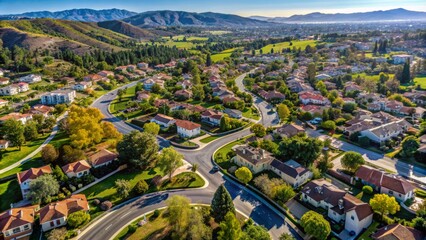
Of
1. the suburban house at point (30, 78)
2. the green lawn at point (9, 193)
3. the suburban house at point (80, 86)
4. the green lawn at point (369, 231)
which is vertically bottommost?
the green lawn at point (9, 193)

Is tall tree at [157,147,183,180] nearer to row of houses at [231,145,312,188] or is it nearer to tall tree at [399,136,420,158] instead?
row of houses at [231,145,312,188]

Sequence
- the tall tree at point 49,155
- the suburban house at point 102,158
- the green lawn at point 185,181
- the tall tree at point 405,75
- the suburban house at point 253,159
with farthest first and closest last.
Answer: the tall tree at point 405,75 < the tall tree at point 49,155 < the suburban house at point 102,158 < the suburban house at point 253,159 < the green lawn at point 185,181

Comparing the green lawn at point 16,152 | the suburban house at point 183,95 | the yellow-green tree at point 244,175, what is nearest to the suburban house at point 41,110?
the green lawn at point 16,152

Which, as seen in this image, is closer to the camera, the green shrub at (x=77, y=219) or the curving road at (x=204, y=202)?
the curving road at (x=204, y=202)

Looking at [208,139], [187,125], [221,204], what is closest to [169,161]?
[221,204]

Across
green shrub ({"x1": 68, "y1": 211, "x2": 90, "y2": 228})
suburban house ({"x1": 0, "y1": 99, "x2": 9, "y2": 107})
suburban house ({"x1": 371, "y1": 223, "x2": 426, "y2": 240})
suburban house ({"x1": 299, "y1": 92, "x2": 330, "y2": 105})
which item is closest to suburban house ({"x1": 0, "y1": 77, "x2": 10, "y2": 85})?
suburban house ({"x1": 0, "y1": 99, "x2": 9, "y2": 107})

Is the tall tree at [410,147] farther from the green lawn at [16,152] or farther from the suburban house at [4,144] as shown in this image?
the suburban house at [4,144]

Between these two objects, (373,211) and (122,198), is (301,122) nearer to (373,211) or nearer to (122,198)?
(373,211)
